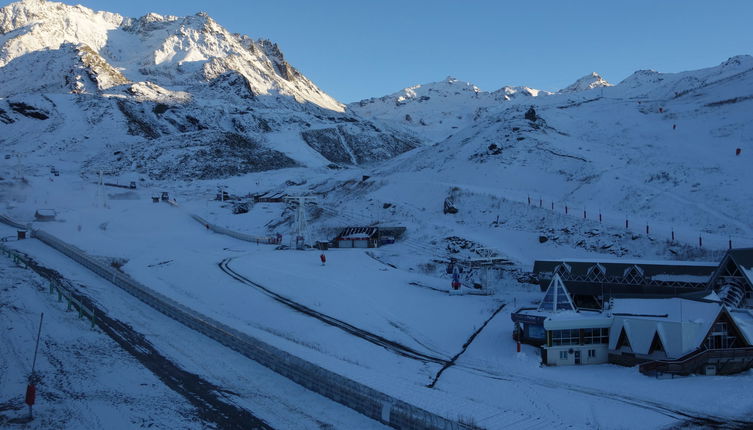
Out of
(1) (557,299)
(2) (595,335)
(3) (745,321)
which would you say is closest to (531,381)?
(2) (595,335)

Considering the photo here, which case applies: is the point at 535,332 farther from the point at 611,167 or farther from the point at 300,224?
the point at 611,167

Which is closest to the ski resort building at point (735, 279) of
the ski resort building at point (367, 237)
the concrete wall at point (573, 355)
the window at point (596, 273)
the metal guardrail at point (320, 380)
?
the window at point (596, 273)

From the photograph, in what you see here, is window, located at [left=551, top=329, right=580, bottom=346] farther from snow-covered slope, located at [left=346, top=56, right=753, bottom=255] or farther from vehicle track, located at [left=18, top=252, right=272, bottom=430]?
snow-covered slope, located at [left=346, top=56, right=753, bottom=255]

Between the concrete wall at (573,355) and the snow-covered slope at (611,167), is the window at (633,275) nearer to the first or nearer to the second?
the concrete wall at (573,355)

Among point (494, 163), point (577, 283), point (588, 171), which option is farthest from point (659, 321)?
point (494, 163)

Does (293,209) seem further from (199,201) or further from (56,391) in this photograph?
(56,391)

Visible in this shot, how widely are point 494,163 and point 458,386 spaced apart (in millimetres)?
51692

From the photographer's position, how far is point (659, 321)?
24.7m

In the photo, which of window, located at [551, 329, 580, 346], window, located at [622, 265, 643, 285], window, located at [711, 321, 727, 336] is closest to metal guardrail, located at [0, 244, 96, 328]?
window, located at [551, 329, 580, 346]

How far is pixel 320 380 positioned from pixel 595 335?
15126 millimetres

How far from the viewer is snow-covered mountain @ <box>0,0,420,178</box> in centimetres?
12044

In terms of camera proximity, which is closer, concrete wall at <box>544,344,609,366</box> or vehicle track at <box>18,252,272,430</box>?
vehicle track at <box>18,252,272,430</box>

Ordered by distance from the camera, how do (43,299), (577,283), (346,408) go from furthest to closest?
(577,283) → (43,299) → (346,408)

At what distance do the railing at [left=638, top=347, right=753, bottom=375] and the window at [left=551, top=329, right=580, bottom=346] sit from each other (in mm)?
3315
